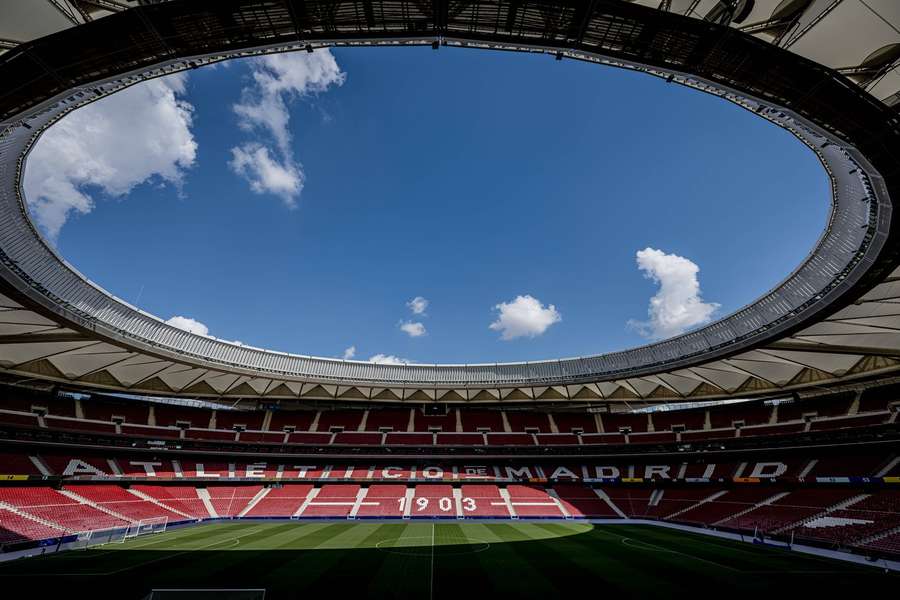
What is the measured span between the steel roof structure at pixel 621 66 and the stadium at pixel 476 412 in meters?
0.08

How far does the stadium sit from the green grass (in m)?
0.26

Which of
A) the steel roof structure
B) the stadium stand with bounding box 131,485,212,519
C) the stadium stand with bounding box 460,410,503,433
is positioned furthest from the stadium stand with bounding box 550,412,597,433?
the stadium stand with bounding box 131,485,212,519

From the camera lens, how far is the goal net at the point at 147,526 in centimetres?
2739

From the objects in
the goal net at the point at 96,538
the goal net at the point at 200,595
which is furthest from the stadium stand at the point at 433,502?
the goal net at the point at 200,595

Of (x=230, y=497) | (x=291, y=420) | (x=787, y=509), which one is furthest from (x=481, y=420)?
(x=787, y=509)

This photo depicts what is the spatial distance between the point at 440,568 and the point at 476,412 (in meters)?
33.1

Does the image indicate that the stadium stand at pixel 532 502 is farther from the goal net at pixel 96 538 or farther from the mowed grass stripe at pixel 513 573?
the goal net at pixel 96 538

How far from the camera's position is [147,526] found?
28953 millimetres

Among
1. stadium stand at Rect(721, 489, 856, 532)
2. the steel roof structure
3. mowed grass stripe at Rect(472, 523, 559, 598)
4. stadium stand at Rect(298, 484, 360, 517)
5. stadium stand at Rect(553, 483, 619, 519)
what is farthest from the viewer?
stadium stand at Rect(553, 483, 619, 519)

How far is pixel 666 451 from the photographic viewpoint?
135 feet

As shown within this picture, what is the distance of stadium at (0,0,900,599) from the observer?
9734 mm

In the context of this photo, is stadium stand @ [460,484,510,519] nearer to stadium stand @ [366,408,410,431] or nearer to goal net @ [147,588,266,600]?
stadium stand @ [366,408,410,431]

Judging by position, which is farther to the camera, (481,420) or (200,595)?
(481,420)

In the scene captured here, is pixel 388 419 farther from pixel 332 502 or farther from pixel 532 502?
pixel 532 502
